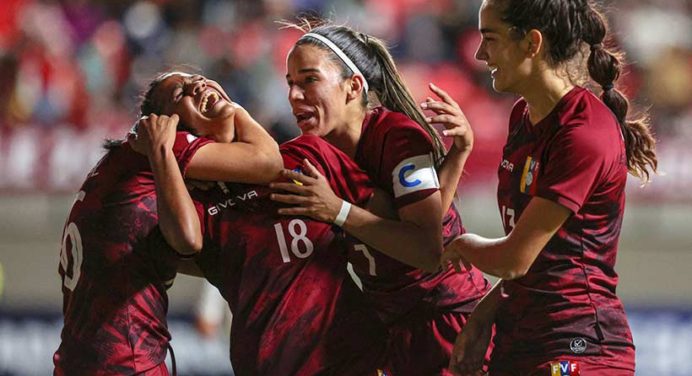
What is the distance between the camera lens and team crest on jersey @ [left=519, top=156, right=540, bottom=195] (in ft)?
10.8

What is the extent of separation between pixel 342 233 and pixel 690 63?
721cm

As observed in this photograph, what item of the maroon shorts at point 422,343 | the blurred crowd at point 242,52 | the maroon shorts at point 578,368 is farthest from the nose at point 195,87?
the blurred crowd at point 242,52

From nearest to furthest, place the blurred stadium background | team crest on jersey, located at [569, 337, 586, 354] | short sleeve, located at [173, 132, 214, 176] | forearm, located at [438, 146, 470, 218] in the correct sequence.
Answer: team crest on jersey, located at [569, 337, 586, 354], short sleeve, located at [173, 132, 214, 176], forearm, located at [438, 146, 470, 218], the blurred stadium background

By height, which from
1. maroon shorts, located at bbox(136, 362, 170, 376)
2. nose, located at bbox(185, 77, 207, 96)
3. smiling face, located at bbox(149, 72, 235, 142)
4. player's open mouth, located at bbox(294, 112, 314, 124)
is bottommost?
maroon shorts, located at bbox(136, 362, 170, 376)

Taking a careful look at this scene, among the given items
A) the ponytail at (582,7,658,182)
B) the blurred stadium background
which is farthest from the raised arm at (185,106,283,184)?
the blurred stadium background

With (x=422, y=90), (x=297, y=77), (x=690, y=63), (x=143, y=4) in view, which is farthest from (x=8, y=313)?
(x=690, y=63)

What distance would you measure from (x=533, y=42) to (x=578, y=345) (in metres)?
0.88

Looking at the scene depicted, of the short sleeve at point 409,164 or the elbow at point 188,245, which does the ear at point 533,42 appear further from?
the elbow at point 188,245

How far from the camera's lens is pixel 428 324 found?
388cm

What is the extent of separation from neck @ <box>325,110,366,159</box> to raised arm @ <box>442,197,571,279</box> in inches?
29.5

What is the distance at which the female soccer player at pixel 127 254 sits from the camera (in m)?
3.53

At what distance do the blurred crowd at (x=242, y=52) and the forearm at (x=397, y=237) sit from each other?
581 cm

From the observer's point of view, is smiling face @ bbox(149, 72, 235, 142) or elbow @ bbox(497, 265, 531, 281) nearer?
elbow @ bbox(497, 265, 531, 281)

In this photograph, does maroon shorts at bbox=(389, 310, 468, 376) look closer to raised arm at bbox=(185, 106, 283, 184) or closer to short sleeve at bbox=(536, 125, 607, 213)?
raised arm at bbox=(185, 106, 283, 184)
